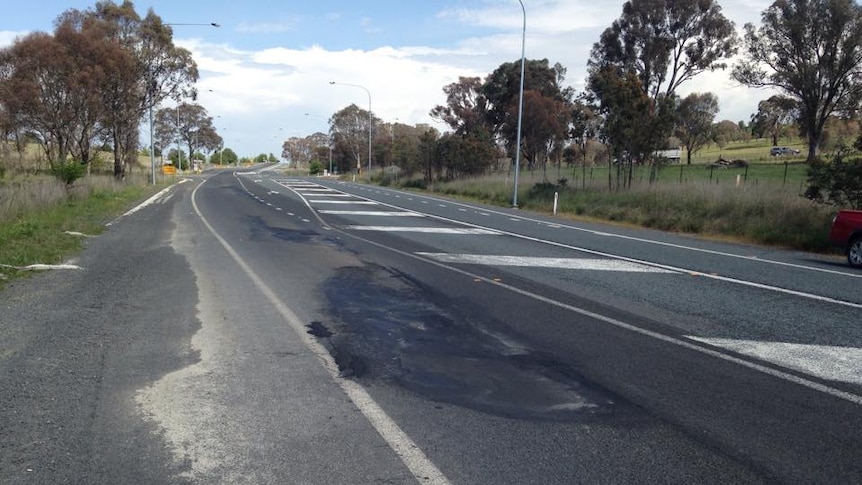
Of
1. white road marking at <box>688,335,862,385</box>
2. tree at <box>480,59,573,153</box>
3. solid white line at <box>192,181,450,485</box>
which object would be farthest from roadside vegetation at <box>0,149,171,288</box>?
tree at <box>480,59,573,153</box>

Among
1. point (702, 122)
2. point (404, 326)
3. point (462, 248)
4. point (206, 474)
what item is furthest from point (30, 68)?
point (702, 122)

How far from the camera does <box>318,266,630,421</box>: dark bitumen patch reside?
5297 mm

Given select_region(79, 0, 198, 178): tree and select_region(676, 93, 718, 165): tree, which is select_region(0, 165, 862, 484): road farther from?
select_region(676, 93, 718, 165): tree

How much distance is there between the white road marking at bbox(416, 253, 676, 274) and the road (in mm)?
335

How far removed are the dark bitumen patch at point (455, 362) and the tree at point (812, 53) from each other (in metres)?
43.4

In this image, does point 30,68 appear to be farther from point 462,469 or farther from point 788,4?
point 788,4

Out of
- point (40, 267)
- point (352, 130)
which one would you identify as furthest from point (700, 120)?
point (40, 267)

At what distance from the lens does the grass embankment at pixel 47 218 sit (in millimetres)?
12453

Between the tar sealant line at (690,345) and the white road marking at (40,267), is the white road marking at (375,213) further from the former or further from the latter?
the tar sealant line at (690,345)

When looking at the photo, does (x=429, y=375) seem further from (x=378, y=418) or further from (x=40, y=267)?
→ (x=40, y=267)

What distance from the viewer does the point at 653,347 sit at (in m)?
6.86

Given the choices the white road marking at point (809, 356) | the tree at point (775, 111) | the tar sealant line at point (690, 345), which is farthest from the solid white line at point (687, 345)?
the tree at point (775, 111)

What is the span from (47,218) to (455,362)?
657 inches

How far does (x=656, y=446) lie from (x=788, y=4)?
4902 cm
